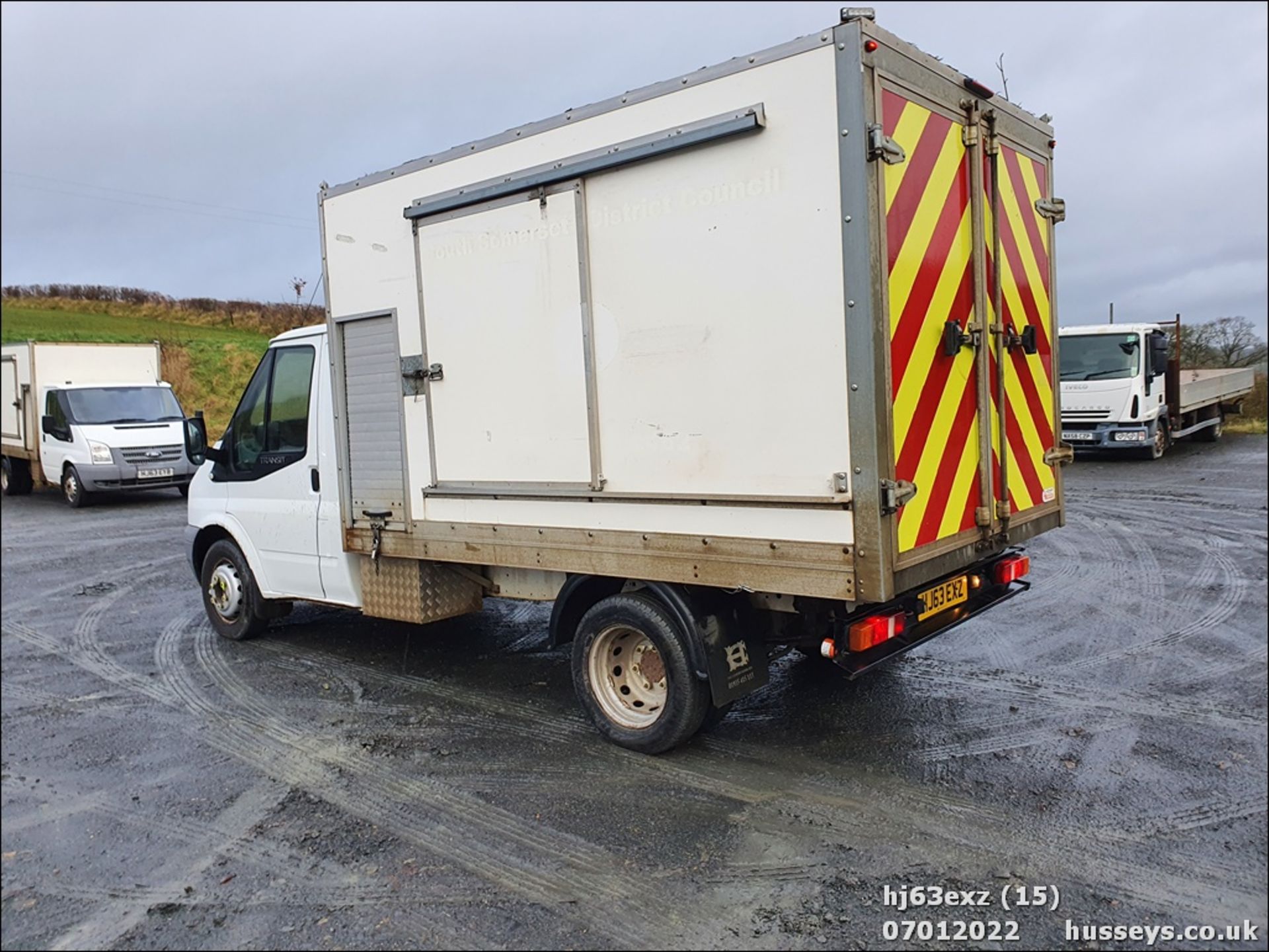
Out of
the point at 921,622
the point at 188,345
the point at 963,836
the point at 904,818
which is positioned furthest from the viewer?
the point at 188,345

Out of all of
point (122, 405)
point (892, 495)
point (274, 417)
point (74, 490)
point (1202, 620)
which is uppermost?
point (122, 405)

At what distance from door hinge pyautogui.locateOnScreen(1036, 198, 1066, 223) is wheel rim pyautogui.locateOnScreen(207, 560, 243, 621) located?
5981 millimetres

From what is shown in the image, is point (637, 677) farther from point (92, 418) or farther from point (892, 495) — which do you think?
point (92, 418)

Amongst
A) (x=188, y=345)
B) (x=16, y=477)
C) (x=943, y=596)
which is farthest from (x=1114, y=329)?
(x=188, y=345)

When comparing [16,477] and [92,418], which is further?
[16,477]

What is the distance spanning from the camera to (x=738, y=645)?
4.31 metres

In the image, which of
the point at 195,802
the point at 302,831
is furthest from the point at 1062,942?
the point at 195,802

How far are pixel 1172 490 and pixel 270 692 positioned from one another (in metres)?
11.7

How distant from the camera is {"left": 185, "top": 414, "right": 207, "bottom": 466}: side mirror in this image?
254 inches

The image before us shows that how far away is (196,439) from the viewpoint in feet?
21.5

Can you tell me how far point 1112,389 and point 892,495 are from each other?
14.2 meters

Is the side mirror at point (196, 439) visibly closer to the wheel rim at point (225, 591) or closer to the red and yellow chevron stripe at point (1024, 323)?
the wheel rim at point (225, 591)

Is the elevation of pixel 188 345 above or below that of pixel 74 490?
above

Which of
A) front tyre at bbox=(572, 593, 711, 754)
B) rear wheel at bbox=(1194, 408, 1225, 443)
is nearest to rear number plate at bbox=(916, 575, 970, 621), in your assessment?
front tyre at bbox=(572, 593, 711, 754)
